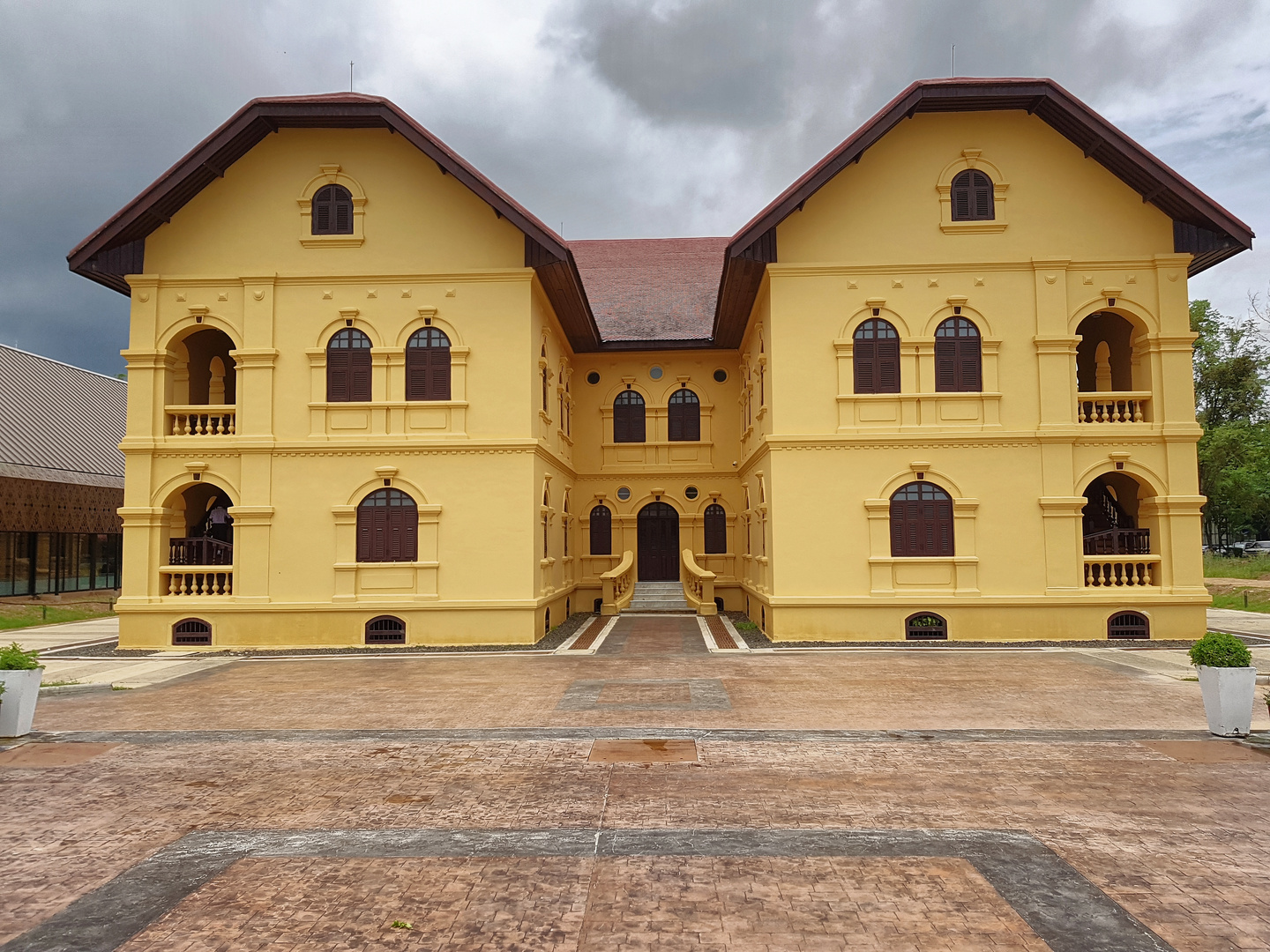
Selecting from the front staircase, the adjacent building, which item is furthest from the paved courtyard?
the adjacent building

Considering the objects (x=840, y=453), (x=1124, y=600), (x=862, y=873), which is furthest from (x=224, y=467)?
(x=1124, y=600)

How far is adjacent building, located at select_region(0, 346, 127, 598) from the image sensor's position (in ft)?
96.8

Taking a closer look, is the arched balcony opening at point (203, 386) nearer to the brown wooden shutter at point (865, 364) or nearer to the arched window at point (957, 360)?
the brown wooden shutter at point (865, 364)

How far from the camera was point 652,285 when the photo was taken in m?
29.4

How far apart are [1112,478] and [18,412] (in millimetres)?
38695

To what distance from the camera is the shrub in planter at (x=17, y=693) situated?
10.1m

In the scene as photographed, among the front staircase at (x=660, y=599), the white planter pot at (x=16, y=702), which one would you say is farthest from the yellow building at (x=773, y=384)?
the white planter pot at (x=16, y=702)

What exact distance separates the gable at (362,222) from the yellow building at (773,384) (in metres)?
0.06

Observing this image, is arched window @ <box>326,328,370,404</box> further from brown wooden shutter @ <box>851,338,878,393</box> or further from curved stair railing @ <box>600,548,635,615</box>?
brown wooden shutter @ <box>851,338,878,393</box>

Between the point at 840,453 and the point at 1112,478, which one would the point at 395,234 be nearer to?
the point at 840,453

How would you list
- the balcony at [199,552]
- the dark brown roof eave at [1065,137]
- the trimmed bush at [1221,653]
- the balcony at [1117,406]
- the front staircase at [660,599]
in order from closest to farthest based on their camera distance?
the trimmed bush at [1221,653], the dark brown roof eave at [1065,137], the balcony at [1117,406], the balcony at [199,552], the front staircase at [660,599]

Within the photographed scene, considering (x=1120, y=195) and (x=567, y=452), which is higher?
(x=1120, y=195)

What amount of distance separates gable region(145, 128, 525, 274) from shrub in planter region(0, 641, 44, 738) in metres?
11.3

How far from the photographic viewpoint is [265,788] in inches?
316
